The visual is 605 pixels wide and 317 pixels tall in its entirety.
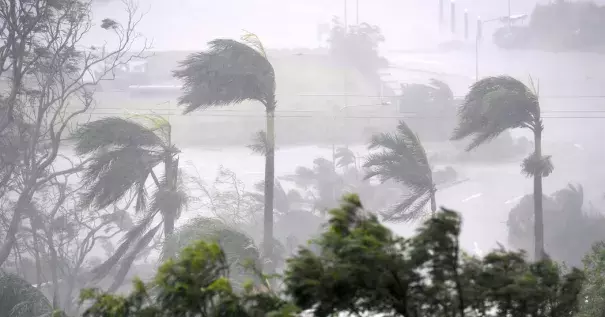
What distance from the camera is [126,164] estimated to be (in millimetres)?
17516

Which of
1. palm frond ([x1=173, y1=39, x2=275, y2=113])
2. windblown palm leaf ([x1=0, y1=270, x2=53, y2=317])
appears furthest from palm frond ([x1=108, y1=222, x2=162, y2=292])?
windblown palm leaf ([x1=0, y1=270, x2=53, y2=317])

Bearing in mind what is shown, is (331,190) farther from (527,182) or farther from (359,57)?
(359,57)

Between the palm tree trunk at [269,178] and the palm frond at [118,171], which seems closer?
the palm frond at [118,171]

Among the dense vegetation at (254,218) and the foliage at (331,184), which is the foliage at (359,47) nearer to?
the dense vegetation at (254,218)

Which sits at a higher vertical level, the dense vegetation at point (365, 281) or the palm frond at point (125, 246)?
the dense vegetation at point (365, 281)

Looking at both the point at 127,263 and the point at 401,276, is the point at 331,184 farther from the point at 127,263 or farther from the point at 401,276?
the point at 401,276

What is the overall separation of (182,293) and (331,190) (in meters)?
20.4

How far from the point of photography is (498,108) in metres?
17.1

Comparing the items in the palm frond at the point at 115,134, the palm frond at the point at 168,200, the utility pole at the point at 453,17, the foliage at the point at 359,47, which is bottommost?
the palm frond at the point at 168,200

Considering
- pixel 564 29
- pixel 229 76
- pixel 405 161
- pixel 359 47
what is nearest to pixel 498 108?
pixel 405 161

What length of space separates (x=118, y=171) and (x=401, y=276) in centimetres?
1294

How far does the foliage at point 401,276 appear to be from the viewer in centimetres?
555

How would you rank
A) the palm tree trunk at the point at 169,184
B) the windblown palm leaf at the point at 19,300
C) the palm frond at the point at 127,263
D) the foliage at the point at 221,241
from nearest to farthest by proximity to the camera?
the foliage at the point at 221,241
the windblown palm leaf at the point at 19,300
the palm tree trunk at the point at 169,184
the palm frond at the point at 127,263

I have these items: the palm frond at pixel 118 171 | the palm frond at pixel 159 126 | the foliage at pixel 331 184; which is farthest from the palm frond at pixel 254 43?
the foliage at pixel 331 184
